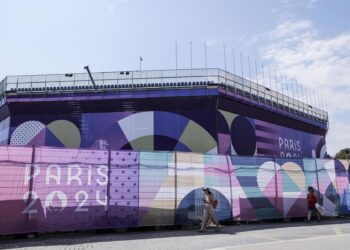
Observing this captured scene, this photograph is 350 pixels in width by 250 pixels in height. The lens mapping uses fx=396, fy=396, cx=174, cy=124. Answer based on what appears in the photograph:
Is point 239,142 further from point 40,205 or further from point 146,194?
point 40,205

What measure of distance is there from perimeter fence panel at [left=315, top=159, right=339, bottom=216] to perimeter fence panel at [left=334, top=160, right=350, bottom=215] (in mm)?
236

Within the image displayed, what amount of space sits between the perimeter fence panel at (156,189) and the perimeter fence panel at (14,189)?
135 inches

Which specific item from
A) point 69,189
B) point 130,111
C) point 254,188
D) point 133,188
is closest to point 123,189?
point 133,188

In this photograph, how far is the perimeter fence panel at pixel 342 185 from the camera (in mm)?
17547

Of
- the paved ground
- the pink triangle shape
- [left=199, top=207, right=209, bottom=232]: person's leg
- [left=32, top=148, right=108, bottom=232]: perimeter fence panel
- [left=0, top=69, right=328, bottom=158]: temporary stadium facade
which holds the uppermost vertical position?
[left=0, top=69, right=328, bottom=158]: temporary stadium facade

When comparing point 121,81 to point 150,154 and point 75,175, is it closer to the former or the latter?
point 150,154

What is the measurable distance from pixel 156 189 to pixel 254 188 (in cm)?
414

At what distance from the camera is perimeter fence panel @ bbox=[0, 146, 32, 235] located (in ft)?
33.5

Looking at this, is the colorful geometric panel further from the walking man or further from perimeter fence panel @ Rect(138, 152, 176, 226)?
the walking man

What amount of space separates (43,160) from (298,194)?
33.6 ft

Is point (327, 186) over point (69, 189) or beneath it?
over

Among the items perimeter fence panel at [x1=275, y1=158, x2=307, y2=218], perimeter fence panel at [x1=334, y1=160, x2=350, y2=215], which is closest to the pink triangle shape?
perimeter fence panel at [x1=275, y1=158, x2=307, y2=218]

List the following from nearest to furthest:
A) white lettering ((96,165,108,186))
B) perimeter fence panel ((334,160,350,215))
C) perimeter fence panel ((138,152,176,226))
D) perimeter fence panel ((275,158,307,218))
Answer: white lettering ((96,165,108,186))
perimeter fence panel ((138,152,176,226))
perimeter fence panel ((275,158,307,218))
perimeter fence panel ((334,160,350,215))

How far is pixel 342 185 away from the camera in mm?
17891
